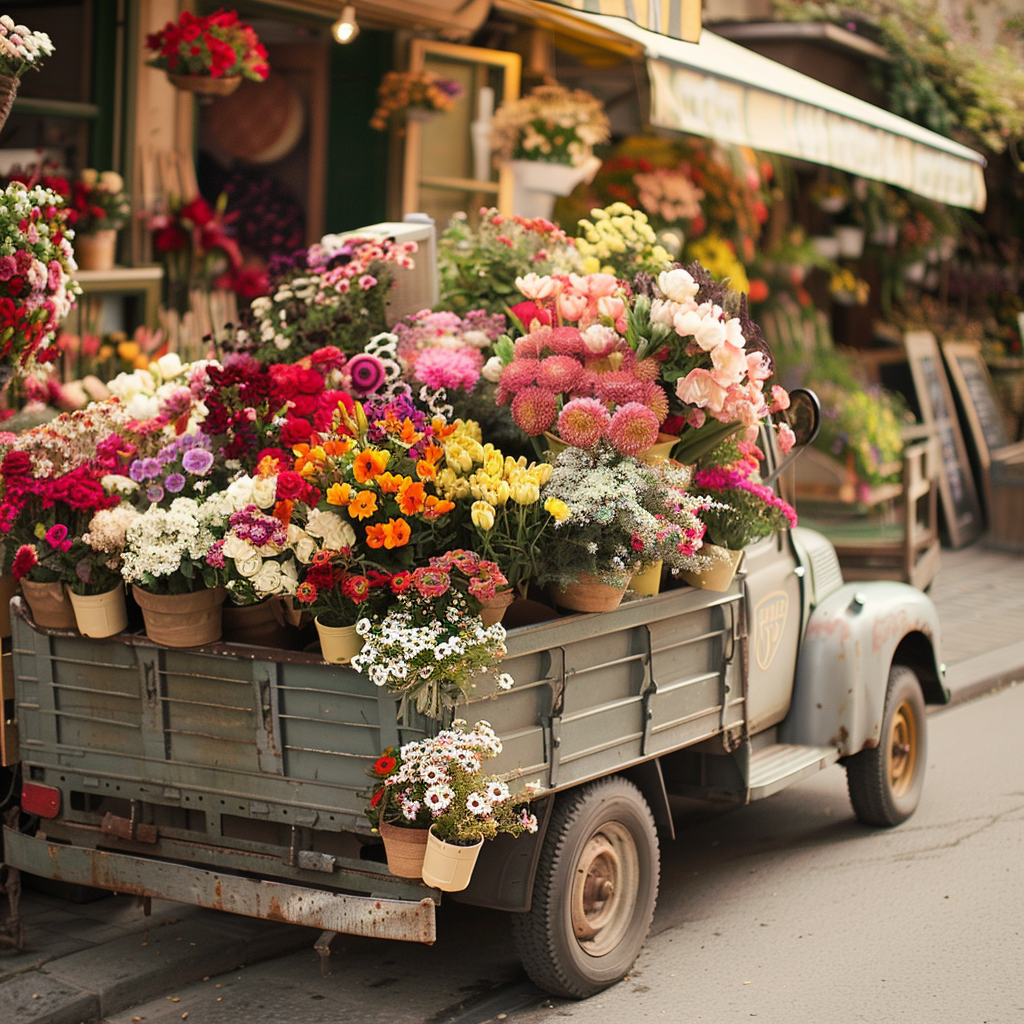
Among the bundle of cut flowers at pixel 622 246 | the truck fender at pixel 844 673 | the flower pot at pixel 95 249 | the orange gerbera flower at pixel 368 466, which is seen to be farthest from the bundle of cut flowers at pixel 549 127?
the orange gerbera flower at pixel 368 466

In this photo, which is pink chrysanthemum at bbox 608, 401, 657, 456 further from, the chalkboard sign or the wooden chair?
the chalkboard sign

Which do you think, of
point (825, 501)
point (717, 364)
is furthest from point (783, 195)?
point (717, 364)

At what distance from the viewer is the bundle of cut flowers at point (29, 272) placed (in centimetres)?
402

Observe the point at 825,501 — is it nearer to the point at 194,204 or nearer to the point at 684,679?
the point at 194,204

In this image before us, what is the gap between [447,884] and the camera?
11.6ft

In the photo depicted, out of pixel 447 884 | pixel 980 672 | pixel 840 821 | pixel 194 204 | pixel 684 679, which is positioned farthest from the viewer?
pixel 980 672

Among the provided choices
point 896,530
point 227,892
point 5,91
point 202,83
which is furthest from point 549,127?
point 227,892

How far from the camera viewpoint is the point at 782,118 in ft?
27.3

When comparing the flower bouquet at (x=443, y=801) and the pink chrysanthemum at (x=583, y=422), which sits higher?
the pink chrysanthemum at (x=583, y=422)

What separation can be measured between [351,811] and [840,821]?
283cm

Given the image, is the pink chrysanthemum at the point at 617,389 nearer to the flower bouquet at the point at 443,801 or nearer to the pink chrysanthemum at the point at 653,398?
the pink chrysanthemum at the point at 653,398

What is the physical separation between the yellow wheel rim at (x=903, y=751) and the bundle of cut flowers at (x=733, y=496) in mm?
1548

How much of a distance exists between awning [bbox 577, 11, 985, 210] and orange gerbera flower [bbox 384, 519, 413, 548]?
12.1 feet

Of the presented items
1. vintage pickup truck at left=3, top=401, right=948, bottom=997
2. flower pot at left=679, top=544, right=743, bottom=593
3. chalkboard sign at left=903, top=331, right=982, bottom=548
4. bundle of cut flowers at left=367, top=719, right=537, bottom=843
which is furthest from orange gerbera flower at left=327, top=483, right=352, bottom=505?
chalkboard sign at left=903, top=331, right=982, bottom=548
